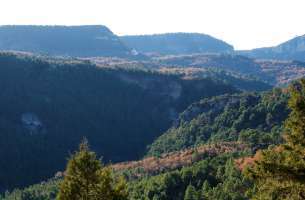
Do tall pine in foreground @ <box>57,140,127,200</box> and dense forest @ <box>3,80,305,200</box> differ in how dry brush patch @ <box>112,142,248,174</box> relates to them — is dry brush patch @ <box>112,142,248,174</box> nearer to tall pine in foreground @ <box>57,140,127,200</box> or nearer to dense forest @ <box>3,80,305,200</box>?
dense forest @ <box>3,80,305,200</box>

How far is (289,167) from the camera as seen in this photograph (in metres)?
32.0

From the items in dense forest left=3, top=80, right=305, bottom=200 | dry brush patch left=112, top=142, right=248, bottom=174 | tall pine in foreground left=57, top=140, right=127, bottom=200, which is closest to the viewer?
dense forest left=3, top=80, right=305, bottom=200

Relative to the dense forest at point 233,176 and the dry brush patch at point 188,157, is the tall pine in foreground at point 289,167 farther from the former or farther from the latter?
the dry brush patch at point 188,157

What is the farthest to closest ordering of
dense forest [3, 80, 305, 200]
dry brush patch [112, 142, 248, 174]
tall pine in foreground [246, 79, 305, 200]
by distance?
dry brush patch [112, 142, 248, 174]
dense forest [3, 80, 305, 200]
tall pine in foreground [246, 79, 305, 200]

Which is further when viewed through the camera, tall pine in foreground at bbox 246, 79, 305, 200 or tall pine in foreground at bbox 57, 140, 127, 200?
tall pine in foreground at bbox 57, 140, 127, 200

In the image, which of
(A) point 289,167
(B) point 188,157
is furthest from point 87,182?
(B) point 188,157

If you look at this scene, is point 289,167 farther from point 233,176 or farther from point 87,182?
point 233,176

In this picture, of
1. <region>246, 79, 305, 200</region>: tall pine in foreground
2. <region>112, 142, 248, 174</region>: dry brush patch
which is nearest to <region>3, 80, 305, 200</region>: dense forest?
<region>246, 79, 305, 200</region>: tall pine in foreground

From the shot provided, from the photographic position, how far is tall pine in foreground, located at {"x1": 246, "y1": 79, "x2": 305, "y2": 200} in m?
31.6

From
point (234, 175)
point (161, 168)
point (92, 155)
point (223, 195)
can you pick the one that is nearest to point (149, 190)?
point (234, 175)

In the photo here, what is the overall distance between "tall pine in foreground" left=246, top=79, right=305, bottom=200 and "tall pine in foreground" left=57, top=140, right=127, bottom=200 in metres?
8.46

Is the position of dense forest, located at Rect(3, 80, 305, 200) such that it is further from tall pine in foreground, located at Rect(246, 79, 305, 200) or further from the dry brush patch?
the dry brush patch

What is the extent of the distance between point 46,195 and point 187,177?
43.9 m

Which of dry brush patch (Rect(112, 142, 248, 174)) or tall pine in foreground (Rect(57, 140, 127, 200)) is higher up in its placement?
Answer: tall pine in foreground (Rect(57, 140, 127, 200))
